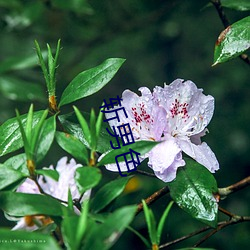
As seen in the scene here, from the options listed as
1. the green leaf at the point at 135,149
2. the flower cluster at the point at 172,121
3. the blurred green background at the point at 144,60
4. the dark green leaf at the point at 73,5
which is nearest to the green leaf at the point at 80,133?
the flower cluster at the point at 172,121

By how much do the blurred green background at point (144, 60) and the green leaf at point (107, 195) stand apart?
1.18 metres

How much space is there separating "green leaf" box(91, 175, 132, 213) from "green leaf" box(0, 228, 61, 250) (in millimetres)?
226

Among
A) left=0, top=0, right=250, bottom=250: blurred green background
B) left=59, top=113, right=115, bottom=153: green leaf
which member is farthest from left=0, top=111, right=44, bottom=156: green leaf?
left=0, top=0, right=250, bottom=250: blurred green background

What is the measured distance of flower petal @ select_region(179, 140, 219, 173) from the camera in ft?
3.99

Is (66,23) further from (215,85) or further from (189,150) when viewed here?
(189,150)

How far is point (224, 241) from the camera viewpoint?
2781 millimetres

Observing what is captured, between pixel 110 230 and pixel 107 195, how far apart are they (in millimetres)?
208

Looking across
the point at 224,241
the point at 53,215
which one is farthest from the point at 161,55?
the point at 53,215

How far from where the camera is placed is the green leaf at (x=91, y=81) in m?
1.19

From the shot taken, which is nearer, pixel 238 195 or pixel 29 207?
pixel 29 207

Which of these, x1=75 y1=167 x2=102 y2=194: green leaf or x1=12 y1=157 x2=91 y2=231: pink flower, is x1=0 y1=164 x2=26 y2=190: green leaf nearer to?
x1=75 y1=167 x2=102 y2=194: green leaf

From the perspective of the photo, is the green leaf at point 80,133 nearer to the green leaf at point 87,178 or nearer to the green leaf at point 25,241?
the green leaf at point 87,178

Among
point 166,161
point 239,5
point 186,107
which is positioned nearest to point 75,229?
point 166,161

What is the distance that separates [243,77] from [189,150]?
197 centimetres
